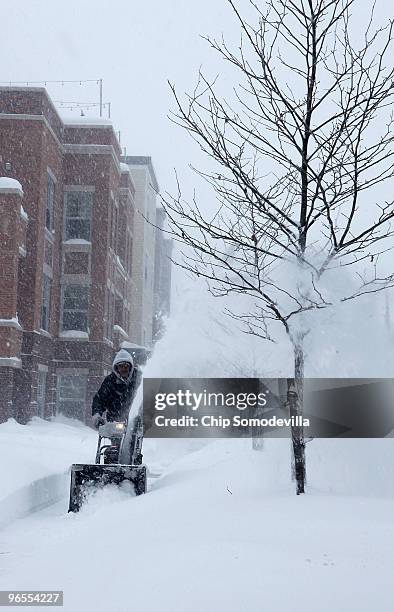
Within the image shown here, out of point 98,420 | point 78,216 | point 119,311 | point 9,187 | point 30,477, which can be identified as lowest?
point 30,477

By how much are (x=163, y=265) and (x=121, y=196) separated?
26805 millimetres

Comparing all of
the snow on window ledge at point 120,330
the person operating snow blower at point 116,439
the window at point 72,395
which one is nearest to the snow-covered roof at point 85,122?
the snow on window ledge at point 120,330

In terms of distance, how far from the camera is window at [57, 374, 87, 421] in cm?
2973

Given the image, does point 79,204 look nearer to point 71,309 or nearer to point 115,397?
point 71,309

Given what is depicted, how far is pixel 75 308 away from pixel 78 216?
3.72 meters

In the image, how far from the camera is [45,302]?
90.6 feet

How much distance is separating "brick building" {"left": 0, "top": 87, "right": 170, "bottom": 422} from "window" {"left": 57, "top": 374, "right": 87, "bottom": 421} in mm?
40

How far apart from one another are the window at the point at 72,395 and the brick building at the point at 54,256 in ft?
0.13

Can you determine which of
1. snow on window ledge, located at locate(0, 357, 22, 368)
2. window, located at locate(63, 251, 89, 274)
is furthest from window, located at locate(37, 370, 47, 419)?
window, located at locate(63, 251, 89, 274)

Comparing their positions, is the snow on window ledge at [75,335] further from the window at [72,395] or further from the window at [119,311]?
the window at [119,311]

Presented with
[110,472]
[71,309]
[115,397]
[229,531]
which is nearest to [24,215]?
[71,309]

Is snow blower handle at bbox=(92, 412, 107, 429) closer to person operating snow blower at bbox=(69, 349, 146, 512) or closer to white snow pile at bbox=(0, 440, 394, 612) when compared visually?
person operating snow blower at bbox=(69, 349, 146, 512)

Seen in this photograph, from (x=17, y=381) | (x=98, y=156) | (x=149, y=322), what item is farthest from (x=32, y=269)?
(x=149, y=322)

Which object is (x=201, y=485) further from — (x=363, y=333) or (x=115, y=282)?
(x=115, y=282)
